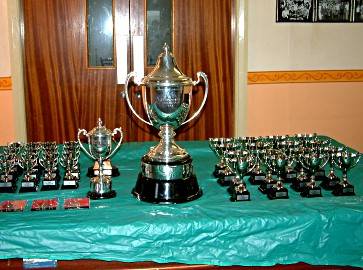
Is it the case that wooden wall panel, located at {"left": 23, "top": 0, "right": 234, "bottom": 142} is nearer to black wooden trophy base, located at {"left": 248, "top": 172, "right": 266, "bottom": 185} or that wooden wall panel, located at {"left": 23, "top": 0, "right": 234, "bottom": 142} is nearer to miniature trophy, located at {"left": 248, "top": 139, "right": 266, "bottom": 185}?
miniature trophy, located at {"left": 248, "top": 139, "right": 266, "bottom": 185}

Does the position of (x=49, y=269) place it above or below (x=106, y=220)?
below

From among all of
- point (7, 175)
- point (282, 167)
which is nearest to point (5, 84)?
point (7, 175)

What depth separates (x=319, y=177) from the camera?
1834mm

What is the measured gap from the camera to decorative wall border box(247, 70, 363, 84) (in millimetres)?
3732

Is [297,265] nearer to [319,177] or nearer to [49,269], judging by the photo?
[319,177]

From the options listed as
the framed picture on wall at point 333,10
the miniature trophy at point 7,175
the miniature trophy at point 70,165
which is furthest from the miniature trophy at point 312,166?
the framed picture on wall at point 333,10

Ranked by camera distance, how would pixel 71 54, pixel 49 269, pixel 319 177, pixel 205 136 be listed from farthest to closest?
1. pixel 205 136
2. pixel 71 54
3. pixel 319 177
4. pixel 49 269

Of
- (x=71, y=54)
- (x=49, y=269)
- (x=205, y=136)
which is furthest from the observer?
(x=205, y=136)

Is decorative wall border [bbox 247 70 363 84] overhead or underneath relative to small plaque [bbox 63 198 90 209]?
overhead

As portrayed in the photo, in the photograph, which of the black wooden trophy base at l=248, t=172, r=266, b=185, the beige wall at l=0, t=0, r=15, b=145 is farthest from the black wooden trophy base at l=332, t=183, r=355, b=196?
the beige wall at l=0, t=0, r=15, b=145

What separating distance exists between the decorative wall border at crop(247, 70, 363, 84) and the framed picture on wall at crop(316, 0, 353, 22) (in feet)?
1.35

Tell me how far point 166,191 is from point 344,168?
0.68m

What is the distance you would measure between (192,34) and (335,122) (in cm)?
137

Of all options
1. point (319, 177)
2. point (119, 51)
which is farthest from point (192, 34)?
point (319, 177)
